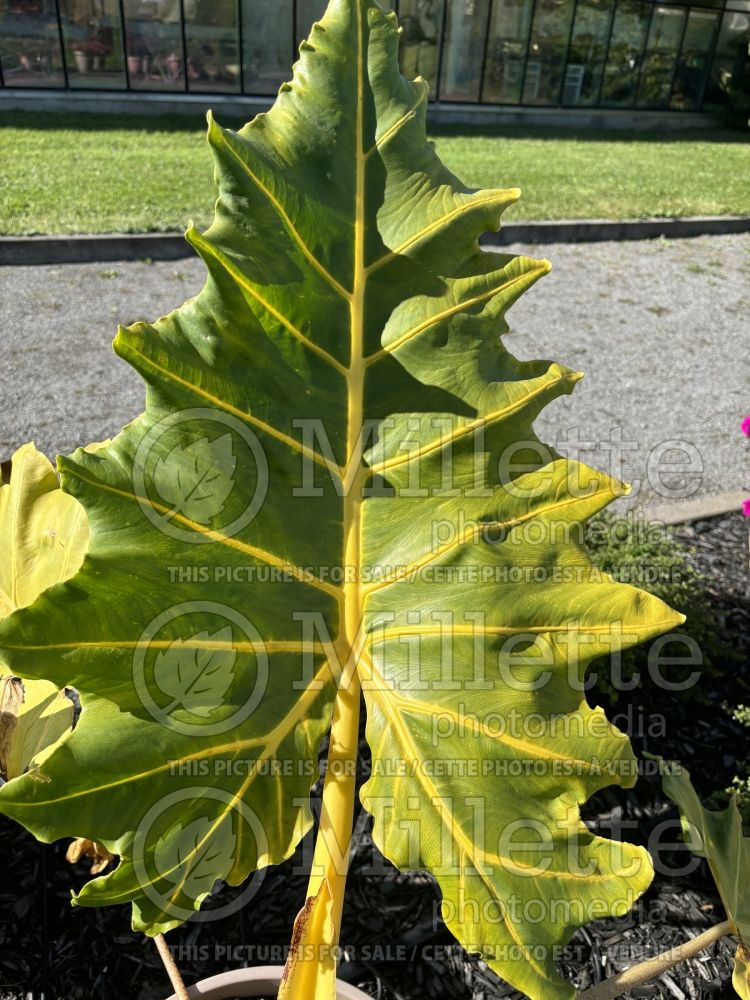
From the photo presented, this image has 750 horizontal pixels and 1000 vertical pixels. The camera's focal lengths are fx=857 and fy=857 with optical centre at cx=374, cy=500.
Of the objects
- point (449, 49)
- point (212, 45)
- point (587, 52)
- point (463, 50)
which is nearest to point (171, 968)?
point (212, 45)

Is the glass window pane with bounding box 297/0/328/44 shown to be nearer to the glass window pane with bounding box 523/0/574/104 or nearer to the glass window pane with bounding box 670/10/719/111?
the glass window pane with bounding box 523/0/574/104

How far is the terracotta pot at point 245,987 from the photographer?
1.51 meters

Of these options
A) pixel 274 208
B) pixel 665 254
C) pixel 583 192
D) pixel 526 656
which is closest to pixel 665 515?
pixel 526 656

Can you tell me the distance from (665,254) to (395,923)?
7290 millimetres

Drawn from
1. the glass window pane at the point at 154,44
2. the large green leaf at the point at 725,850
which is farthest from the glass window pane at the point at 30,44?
the large green leaf at the point at 725,850

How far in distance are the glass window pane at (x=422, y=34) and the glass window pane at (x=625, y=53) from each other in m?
2.90

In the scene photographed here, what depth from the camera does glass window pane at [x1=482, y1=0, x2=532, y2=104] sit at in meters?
13.6

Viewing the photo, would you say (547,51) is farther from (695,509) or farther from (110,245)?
(695,509)

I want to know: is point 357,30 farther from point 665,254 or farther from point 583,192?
point 583,192

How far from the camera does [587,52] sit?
14.4 m

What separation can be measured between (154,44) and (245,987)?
13288 mm

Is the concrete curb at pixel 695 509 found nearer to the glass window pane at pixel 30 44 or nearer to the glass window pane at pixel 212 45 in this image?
the glass window pane at pixel 212 45

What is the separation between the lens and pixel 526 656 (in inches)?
45.3

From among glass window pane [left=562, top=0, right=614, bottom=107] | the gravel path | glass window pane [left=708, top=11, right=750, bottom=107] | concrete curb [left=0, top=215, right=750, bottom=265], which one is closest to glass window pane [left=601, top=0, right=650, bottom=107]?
glass window pane [left=562, top=0, right=614, bottom=107]
